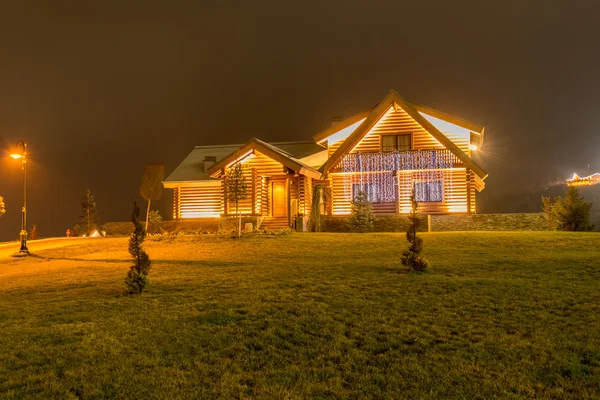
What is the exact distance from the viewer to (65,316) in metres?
8.17

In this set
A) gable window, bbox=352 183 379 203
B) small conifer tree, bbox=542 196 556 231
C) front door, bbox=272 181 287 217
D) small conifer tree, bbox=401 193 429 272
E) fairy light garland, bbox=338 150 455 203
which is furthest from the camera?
front door, bbox=272 181 287 217

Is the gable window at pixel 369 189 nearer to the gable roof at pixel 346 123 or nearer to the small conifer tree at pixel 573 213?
the gable roof at pixel 346 123

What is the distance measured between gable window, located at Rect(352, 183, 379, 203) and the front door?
4763 mm

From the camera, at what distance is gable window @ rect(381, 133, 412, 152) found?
28.3 metres

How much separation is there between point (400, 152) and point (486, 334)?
70.8ft

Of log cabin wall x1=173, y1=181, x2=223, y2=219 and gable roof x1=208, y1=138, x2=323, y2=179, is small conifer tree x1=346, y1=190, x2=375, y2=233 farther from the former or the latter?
log cabin wall x1=173, y1=181, x2=223, y2=219

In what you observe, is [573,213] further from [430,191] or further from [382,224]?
[382,224]

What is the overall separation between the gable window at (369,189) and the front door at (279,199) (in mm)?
4763

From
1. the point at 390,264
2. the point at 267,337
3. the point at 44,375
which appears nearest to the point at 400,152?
the point at 390,264

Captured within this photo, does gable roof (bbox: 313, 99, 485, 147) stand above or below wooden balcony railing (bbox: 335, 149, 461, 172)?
above

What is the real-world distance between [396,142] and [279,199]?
878 centimetres

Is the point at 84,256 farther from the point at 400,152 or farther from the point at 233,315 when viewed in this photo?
the point at 400,152

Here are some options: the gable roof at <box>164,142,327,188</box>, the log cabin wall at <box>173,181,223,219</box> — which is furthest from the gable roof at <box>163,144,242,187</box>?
the log cabin wall at <box>173,181,223,219</box>

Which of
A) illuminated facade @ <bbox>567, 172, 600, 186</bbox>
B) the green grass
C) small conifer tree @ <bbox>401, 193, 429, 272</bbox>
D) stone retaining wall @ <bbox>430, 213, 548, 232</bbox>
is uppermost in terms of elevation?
illuminated facade @ <bbox>567, 172, 600, 186</bbox>
